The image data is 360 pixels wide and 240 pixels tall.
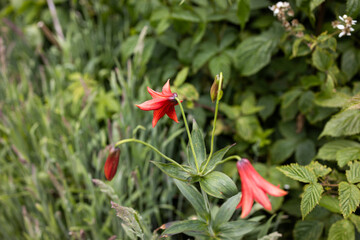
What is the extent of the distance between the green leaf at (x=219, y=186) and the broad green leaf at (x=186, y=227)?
0.38ft

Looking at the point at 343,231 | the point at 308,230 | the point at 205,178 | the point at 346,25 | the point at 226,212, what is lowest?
the point at 308,230

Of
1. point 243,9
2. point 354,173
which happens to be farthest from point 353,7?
point 354,173

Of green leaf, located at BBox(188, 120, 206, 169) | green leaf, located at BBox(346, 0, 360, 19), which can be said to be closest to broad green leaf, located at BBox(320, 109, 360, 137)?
green leaf, located at BBox(346, 0, 360, 19)

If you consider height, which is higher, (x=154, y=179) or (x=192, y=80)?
(x=192, y=80)

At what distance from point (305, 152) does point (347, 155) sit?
26 cm

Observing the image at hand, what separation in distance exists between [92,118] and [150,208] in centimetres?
46

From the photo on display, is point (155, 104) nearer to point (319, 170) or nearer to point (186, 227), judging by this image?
point (186, 227)

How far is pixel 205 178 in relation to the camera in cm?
72

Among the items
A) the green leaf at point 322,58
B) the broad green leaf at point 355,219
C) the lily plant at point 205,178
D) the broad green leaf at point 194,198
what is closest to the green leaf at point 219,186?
the lily plant at point 205,178

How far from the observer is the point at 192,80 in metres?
1.43

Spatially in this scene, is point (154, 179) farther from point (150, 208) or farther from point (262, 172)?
point (262, 172)

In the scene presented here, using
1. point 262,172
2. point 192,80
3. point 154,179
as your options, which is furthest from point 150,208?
point 192,80

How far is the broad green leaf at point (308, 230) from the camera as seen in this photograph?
97cm

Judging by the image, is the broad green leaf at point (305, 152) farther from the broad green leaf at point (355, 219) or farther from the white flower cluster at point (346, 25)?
the white flower cluster at point (346, 25)
